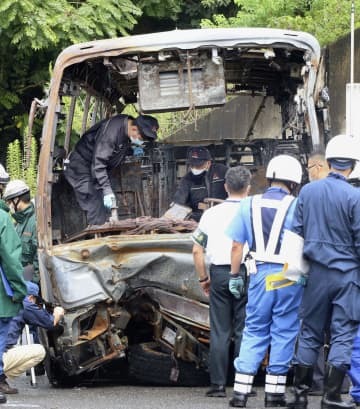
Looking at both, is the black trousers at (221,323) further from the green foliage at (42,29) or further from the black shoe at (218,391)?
the green foliage at (42,29)

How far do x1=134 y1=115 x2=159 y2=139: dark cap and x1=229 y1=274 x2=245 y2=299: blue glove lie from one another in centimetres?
294

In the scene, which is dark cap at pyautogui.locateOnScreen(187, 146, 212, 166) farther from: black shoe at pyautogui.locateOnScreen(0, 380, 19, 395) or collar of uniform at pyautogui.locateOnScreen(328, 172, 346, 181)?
collar of uniform at pyautogui.locateOnScreen(328, 172, 346, 181)

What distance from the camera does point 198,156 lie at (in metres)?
10.5

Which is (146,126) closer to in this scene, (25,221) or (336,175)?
(25,221)

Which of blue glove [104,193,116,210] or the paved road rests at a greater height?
blue glove [104,193,116,210]

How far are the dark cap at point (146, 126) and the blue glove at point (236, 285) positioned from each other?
9.64ft

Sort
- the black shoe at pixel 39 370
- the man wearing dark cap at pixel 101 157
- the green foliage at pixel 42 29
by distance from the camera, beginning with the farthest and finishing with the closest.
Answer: the green foliage at pixel 42 29 → the black shoe at pixel 39 370 → the man wearing dark cap at pixel 101 157

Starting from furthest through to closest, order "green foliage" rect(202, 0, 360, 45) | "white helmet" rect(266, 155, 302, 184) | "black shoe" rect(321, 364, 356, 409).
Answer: "green foliage" rect(202, 0, 360, 45)
"white helmet" rect(266, 155, 302, 184)
"black shoe" rect(321, 364, 356, 409)

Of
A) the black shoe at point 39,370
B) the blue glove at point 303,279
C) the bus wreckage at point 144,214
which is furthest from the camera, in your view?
the black shoe at point 39,370

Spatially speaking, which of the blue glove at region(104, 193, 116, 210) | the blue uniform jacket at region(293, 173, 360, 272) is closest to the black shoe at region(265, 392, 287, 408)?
the blue uniform jacket at region(293, 173, 360, 272)

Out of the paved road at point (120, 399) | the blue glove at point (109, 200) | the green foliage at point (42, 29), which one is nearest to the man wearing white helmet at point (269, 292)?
the paved road at point (120, 399)

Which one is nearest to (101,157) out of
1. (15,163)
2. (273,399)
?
(273,399)

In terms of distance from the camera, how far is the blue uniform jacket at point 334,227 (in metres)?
7.20

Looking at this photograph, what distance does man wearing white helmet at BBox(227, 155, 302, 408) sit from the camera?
7.65m
